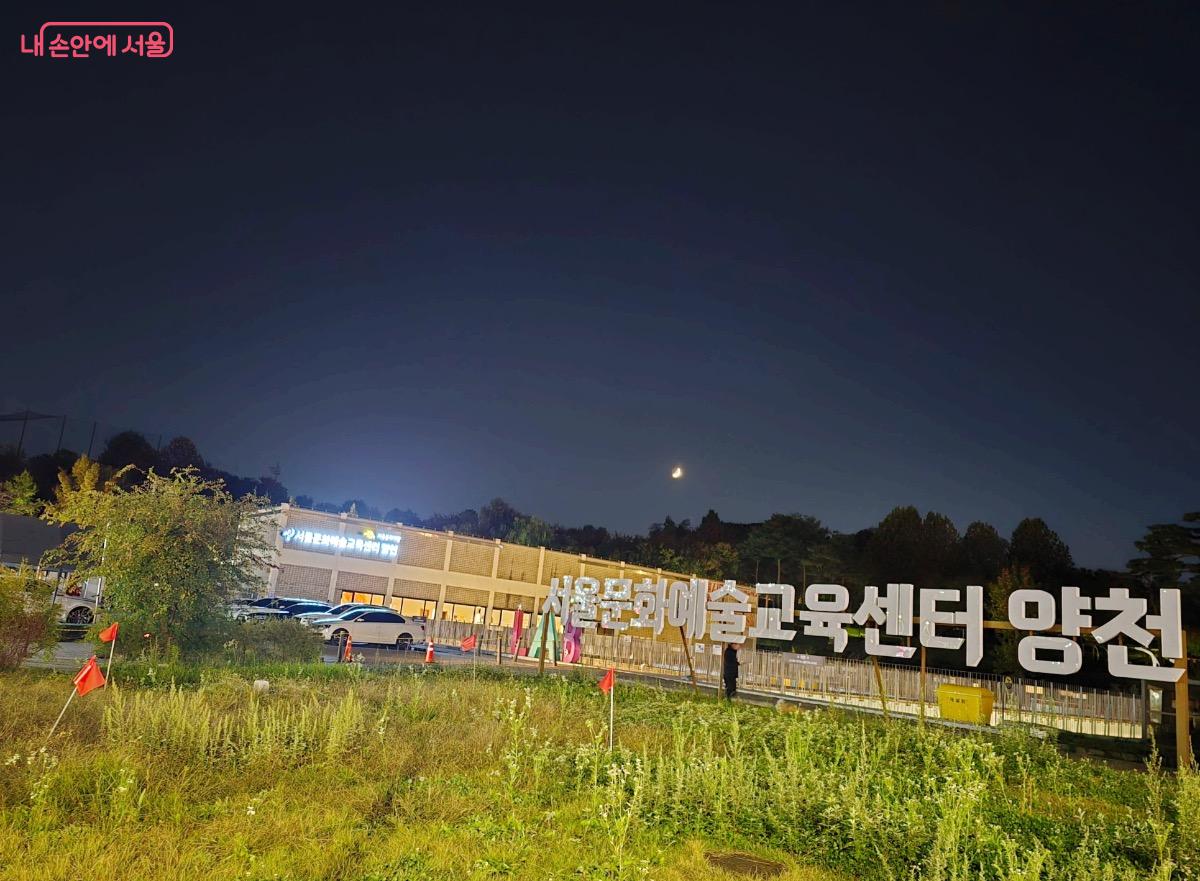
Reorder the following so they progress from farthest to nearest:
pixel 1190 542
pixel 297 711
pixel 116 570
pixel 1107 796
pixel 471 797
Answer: pixel 1190 542
pixel 116 570
pixel 297 711
pixel 1107 796
pixel 471 797

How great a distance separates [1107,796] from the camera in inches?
385

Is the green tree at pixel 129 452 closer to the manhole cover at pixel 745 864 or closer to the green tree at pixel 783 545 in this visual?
the green tree at pixel 783 545

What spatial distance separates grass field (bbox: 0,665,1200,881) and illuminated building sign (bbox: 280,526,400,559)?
28636 millimetres

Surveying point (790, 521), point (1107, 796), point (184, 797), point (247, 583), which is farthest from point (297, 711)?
point (790, 521)

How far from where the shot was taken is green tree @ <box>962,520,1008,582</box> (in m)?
67.8

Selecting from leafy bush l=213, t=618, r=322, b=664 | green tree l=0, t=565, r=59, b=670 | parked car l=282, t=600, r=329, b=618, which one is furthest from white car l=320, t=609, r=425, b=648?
green tree l=0, t=565, r=59, b=670

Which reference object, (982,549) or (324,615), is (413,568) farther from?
(982,549)

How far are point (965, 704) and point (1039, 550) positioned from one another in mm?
46566

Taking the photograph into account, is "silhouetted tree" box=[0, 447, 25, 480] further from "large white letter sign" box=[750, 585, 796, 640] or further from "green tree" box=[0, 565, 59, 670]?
"large white letter sign" box=[750, 585, 796, 640]

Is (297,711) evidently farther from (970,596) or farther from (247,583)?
(970,596)

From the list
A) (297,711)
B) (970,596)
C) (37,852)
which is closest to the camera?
(37,852)

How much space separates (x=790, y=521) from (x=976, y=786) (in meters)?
72.0

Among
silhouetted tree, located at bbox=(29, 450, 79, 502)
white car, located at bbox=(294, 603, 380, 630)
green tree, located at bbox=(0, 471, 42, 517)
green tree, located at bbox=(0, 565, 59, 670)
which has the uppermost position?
silhouetted tree, located at bbox=(29, 450, 79, 502)

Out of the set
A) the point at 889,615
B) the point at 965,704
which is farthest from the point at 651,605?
the point at 965,704
